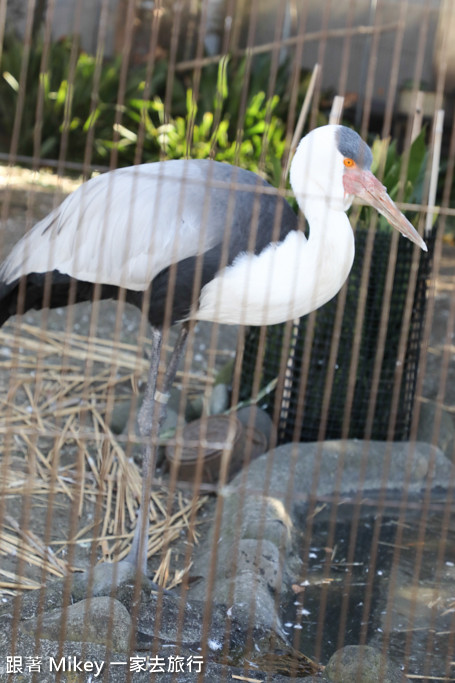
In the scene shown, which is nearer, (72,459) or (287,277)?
(287,277)

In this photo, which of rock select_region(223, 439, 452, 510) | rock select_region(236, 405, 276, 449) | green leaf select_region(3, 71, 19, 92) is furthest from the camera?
green leaf select_region(3, 71, 19, 92)

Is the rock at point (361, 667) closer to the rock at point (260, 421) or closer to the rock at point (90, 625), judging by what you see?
the rock at point (90, 625)

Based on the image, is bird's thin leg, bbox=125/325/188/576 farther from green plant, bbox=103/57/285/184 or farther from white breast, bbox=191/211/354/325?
green plant, bbox=103/57/285/184

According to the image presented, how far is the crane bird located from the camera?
3.29 metres

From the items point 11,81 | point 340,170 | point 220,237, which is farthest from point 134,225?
point 11,81

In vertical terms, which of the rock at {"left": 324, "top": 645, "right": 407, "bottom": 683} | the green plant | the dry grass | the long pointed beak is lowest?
the rock at {"left": 324, "top": 645, "right": 407, "bottom": 683}

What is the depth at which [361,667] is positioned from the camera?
273 cm

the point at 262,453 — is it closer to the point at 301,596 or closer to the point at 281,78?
the point at 301,596

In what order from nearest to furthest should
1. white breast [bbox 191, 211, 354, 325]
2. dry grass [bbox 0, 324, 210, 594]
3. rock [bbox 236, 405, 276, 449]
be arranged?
white breast [bbox 191, 211, 354, 325], dry grass [bbox 0, 324, 210, 594], rock [bbox 236, 405, 276, 449]

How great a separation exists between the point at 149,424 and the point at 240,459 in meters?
0.73

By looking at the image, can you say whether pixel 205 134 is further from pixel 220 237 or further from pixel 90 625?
pixel 90 625

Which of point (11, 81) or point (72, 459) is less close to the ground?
point (11, 81)

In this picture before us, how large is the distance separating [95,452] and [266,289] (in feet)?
5.16

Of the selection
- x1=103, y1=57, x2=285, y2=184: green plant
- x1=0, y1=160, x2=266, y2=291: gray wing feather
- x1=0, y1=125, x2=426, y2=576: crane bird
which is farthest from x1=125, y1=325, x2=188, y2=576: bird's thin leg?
x1=103, y1=57, x2=285, y2=184: green plant
